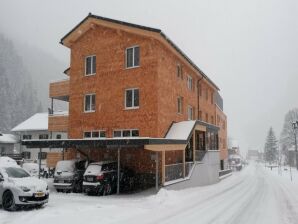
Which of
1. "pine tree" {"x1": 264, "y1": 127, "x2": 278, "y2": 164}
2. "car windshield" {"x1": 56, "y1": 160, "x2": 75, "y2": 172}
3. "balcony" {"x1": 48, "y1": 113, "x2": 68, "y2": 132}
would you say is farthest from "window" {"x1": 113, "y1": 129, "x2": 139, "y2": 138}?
"pine tree" {"x1": 264, "y1": 127, "x2": 278, "y2": 164}

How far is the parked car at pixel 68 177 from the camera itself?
21.3 metres

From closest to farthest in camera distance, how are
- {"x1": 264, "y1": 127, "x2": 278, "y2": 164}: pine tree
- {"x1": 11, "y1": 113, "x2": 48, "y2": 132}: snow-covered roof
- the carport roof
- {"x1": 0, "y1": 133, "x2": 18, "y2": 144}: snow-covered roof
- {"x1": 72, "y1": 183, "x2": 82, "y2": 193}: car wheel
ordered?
the carport roof → {"x1": 72, "y1": 183, "x2": 82, "y2": 193}: car wheel → {"x1": 11, "y1": 113, "x2": 48, "y2": 132}: snow-covered roof → {"x1": 0, "y1": 133, "x2": 18, "y2": 144}: snow-covered roof → {"x1": 264, "y1": 127, "x2": 278, "y2": 164}: pine tree

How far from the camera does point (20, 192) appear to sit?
14453mm

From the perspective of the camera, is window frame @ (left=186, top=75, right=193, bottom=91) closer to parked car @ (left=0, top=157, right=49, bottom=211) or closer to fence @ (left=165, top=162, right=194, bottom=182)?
fence @ (left=165, top=162, right=194, bottom=182)

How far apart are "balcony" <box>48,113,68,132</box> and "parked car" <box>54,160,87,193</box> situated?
10.4 meters

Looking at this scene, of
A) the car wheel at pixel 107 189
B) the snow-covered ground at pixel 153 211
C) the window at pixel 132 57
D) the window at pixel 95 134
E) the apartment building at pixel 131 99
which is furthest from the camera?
the window at pixel 95 134

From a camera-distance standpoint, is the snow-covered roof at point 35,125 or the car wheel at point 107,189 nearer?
the car wheel at point 107,189

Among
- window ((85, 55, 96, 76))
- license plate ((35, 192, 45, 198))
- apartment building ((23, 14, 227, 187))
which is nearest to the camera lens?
license plate ((35, 192, 45, 198))

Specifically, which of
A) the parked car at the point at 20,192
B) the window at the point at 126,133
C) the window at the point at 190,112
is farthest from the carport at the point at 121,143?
the window at the point at 190,112

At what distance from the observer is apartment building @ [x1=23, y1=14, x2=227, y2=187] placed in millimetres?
25219

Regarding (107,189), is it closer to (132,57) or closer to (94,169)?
(94,169)

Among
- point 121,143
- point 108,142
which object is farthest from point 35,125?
point 121,143

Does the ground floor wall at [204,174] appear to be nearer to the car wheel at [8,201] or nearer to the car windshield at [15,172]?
the car windshield at [15,172]

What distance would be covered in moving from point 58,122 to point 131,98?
9.33 m
